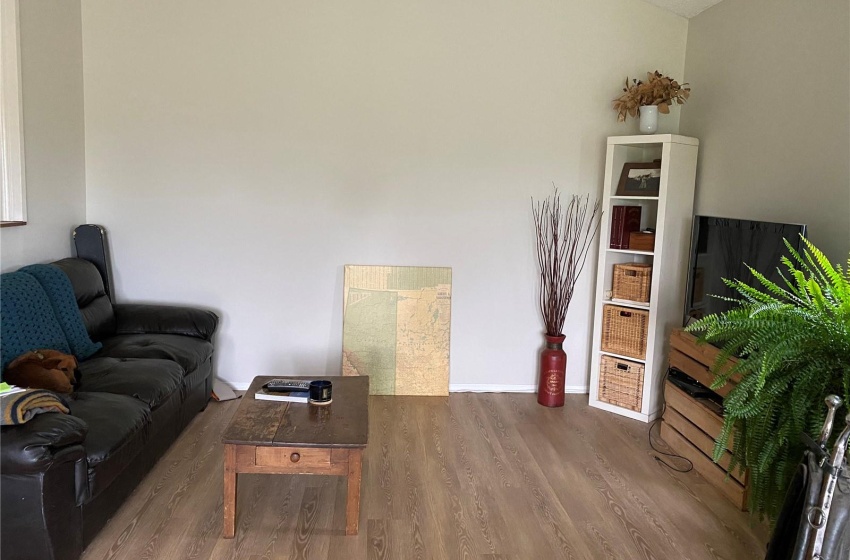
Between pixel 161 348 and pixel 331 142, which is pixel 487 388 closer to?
pixel 331 142

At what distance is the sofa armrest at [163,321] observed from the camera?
12.8ft

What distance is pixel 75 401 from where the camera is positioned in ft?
8.94

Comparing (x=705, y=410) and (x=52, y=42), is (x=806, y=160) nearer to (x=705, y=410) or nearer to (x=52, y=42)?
(x=705, y=410)

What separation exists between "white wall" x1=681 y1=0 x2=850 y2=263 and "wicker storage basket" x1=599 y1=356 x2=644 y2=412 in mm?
1012

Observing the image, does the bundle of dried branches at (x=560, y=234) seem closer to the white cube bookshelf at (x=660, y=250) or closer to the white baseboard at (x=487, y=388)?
the white cube bookshelf at (x=660, y=250)

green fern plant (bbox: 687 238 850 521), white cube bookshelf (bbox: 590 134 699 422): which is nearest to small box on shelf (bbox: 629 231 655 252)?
white cube bookshelf (bbox: 590 134 699 422)

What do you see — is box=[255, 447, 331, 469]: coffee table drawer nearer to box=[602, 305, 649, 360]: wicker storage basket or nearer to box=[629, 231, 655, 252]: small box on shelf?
box=[602, 305, 649, 360]: wicker storage basket

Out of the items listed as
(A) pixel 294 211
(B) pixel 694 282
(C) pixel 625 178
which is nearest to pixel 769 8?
(C) pixel 625 178

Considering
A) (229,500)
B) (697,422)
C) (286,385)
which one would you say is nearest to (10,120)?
(286,385)

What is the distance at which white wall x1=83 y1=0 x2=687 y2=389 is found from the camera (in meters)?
4.15

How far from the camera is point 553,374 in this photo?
169 inches

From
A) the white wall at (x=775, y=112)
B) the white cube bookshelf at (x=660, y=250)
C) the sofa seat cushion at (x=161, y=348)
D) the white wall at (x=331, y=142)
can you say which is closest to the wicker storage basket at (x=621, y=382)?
the white cube bookshelf at (x=660, y=250)

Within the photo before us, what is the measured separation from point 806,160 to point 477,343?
2.16m

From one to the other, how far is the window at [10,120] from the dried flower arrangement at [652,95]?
3267mm
